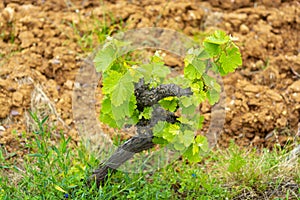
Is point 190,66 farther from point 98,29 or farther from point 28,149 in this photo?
point 98,29

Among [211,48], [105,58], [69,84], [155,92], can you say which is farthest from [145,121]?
[69,84]

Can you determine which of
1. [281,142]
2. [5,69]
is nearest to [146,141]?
[281,142]

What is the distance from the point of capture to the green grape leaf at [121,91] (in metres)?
2.46

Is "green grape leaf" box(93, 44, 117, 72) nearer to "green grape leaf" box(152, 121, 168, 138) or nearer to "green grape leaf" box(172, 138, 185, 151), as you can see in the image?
"green grape leaf" box(152, 121, 168, 138)

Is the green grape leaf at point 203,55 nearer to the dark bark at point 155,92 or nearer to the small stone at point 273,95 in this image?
the dark bark at point 155,92

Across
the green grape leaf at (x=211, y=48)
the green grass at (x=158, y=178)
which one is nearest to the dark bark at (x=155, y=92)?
the green grape leaf at (x=211, y=48)

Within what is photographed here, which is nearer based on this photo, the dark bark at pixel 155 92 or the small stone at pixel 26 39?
the dark bark at pixel 155 92

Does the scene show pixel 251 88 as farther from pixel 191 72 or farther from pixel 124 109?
pixel 124 109

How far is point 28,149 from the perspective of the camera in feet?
11.2

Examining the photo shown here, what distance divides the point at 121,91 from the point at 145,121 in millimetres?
283

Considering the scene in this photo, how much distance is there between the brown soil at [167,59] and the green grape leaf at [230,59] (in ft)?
3.83

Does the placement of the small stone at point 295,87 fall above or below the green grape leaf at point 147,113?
below

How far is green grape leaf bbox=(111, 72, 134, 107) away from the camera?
8.06ft

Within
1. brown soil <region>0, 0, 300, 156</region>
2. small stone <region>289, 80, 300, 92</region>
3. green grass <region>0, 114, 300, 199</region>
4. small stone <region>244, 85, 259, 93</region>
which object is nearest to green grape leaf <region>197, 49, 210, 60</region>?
green grass <region>0, 114, 300, 199</region>
